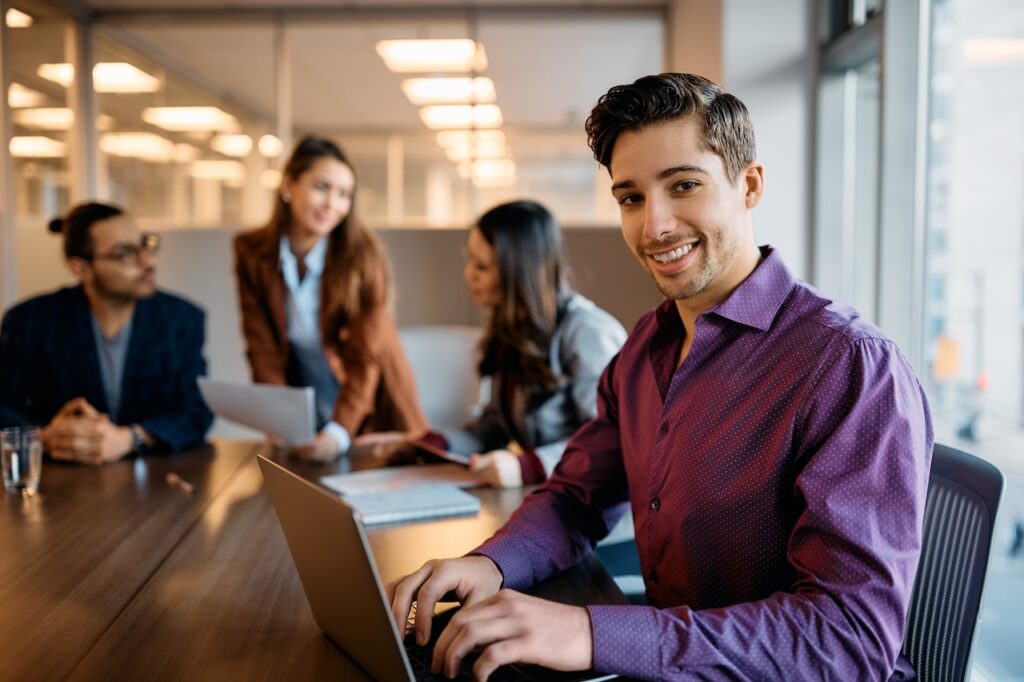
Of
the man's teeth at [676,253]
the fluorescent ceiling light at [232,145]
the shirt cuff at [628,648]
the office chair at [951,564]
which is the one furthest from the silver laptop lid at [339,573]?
the fluorescent ceiling light at [232,145]

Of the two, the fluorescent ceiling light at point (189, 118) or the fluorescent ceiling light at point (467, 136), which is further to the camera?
the fluorescent ceiling light at point (189, 118)

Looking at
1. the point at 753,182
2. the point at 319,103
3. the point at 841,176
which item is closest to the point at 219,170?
the point at 319,103

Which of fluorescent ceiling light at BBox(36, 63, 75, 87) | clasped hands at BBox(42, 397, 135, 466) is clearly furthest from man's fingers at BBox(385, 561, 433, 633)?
fluorescent ceiling light at BBox(36, 63, 75, 87)

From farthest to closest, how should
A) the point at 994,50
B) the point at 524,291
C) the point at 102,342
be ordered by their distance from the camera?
the point at 102,342, the point at 994,50, the point at 524,291

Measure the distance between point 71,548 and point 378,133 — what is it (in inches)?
170

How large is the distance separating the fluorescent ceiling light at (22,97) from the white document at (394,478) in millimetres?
3054

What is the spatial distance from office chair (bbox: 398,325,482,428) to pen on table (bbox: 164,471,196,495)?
3.57 ft

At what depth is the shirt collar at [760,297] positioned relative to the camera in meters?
1.07

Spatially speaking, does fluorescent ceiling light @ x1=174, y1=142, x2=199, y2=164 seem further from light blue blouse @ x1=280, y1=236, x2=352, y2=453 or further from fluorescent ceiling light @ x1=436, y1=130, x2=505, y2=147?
light blue blouse @ x1=280, y1=236, x2=352, y2=453

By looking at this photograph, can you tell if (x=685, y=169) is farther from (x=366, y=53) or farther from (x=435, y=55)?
(x=366, y=53)

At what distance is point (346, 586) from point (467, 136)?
393 centimetres

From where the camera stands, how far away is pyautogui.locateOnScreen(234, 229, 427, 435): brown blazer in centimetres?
259

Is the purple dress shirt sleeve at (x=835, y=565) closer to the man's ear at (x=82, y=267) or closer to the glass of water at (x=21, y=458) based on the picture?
the glass of water at (x=21, y=458)

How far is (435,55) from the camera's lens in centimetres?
452
